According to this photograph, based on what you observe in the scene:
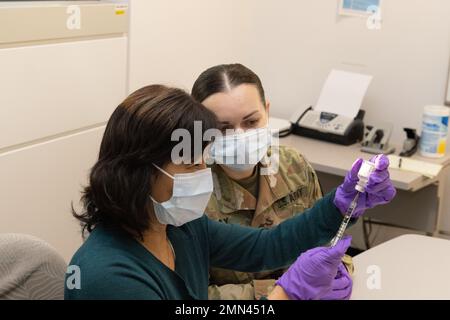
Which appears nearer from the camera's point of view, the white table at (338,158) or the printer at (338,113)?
the white table at (338,158)

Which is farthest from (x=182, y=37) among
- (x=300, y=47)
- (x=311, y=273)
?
(x=311, y=273)

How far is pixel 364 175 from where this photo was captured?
5.21 feet

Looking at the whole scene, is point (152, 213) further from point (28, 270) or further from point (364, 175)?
point (364, 175)

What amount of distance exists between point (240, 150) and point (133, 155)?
581 millimetres

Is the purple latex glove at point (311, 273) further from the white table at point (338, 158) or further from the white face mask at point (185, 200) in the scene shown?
the white table at point (338, 158)

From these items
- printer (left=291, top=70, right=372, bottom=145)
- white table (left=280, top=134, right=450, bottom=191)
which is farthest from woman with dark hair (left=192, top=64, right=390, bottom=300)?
printer (left=291, top=70, right=372, bottom=145)

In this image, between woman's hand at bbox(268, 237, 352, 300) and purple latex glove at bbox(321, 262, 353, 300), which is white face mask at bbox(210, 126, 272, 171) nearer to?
purple latex glove at bbox(321, 262, 353, 300)

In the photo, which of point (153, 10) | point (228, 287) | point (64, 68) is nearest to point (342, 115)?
point (153, 10)

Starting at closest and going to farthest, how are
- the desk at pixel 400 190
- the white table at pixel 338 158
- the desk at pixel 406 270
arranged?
the desk at pixel 406 270 < the white table at pixel 338 158 < the desk at pixel 400 190

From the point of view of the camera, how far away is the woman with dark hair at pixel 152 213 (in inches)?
52.1

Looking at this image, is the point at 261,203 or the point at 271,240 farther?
the point at 261,203

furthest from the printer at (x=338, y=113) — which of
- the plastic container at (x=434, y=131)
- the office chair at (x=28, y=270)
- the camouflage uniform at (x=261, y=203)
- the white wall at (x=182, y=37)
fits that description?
the office chair at (x=28, y=270)

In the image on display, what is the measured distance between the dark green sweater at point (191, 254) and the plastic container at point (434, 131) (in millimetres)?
1521

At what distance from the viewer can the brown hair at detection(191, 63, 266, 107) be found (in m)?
1.96
